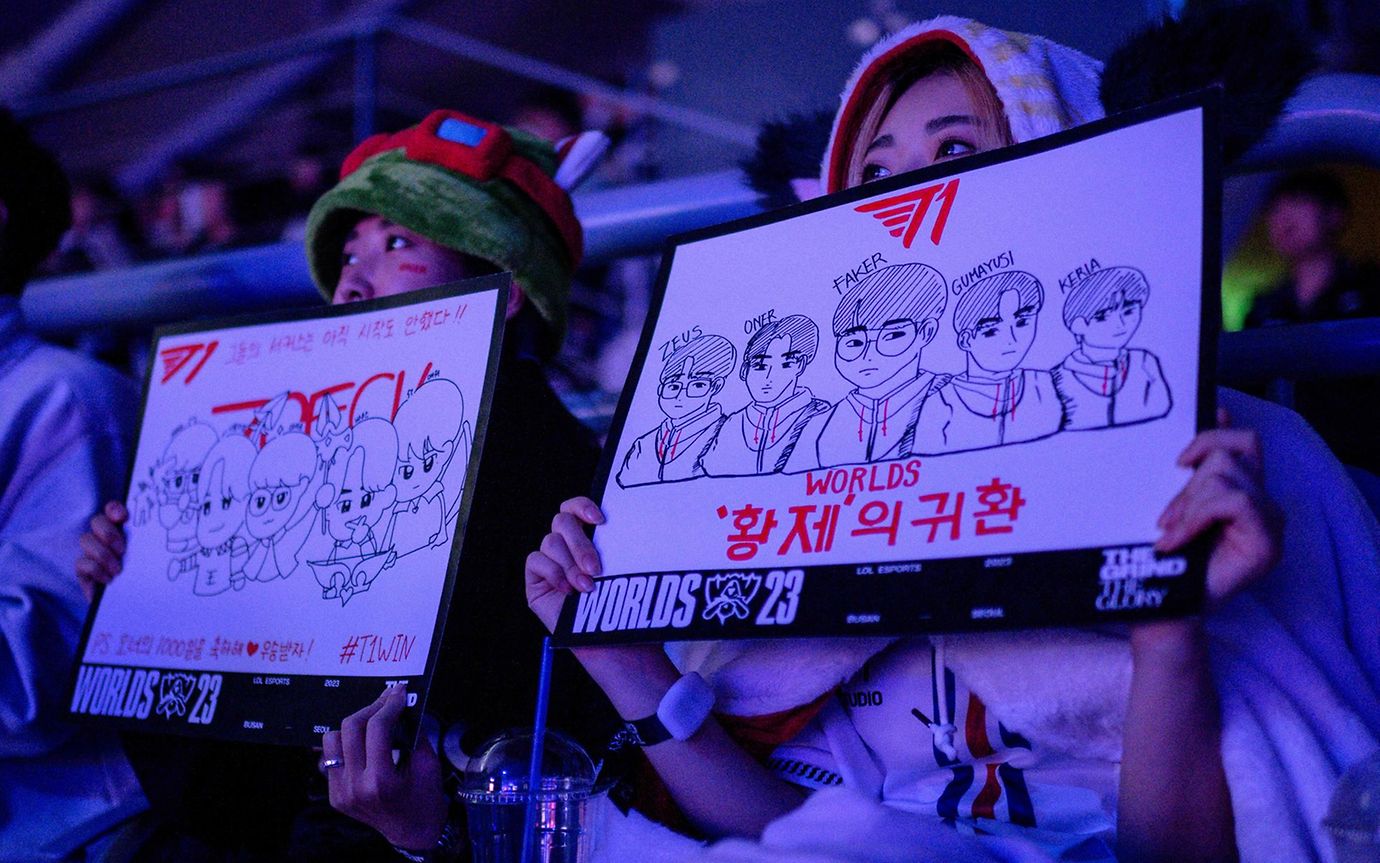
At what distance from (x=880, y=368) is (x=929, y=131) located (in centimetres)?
33

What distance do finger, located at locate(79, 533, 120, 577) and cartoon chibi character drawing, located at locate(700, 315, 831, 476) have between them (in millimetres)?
888

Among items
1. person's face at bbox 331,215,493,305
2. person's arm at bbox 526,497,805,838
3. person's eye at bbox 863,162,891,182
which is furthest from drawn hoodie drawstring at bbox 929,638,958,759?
person's face at bbox 331,215,493,305

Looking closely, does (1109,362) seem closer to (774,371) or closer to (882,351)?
(882,351)

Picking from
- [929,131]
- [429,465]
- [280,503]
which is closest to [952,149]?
[929,131]

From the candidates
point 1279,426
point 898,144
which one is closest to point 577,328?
point 898,144

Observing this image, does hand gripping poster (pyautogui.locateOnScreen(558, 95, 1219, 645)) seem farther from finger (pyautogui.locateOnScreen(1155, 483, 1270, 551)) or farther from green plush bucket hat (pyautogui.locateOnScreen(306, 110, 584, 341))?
green plush bucket hat (pyautogui.locateOnScreen(306, 110, 584, 341))

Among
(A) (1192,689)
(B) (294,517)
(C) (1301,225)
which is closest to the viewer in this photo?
→ (A) (1192,689)

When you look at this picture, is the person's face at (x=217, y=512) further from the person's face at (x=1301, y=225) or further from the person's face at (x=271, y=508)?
the person's face at (x=1301, y=225)

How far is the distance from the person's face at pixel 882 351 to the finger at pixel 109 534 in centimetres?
102

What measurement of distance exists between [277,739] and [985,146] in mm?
946

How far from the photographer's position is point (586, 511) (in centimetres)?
111

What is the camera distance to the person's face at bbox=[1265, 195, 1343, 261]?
9.91 ft

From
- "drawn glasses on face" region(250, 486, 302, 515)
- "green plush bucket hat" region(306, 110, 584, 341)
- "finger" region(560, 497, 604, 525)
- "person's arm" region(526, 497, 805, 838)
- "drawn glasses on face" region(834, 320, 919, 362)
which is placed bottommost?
"person's arm" region(526, 497, 805, 838)

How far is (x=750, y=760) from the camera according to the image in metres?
1.17
